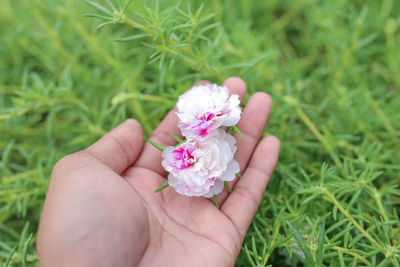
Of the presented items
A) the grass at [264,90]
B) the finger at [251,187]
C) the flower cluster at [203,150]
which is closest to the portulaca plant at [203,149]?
the flower cluster at [203,150]

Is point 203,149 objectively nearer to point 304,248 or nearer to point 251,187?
point 251,187

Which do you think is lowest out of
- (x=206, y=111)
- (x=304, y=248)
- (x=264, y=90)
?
(x=304, y=248)

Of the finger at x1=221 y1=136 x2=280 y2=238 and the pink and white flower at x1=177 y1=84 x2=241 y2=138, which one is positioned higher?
the pink and white flower at x1=177 y1=84 x2=241 y2=138

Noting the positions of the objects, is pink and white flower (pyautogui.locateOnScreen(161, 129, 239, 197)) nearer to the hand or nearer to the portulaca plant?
the portulaca plant

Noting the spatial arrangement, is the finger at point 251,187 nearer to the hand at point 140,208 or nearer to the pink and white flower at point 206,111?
the hand at point 140,208

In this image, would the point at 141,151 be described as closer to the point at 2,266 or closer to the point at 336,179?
the point at 2,266

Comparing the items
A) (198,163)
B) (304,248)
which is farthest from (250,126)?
(304,248)

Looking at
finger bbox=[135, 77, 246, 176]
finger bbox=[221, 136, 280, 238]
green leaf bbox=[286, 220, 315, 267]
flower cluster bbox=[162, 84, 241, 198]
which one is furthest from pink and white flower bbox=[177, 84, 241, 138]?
green leaf bbox=[286, 220, 315, 267]
